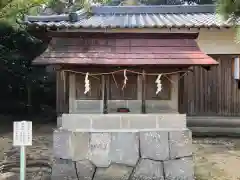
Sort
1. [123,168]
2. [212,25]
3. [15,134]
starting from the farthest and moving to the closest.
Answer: [212,25] < [123,168] < [15,134]

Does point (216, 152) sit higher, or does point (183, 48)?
point (183, 48)

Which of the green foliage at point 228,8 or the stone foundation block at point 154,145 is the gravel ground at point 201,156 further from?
the green foliage at point 228,8

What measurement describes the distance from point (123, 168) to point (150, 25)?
16.6 feet

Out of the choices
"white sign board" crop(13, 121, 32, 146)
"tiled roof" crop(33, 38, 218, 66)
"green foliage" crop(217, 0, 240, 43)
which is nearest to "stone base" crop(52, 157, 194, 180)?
"white sign board" crop(13, 121, 32, 146)

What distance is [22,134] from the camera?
5672 mm

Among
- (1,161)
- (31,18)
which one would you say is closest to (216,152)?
(1,161)

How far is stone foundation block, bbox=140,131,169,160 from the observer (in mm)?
7160

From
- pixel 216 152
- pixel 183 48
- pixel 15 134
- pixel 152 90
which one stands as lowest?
pixel 216 152

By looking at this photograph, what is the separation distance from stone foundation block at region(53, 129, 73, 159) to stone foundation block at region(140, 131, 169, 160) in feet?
4.66

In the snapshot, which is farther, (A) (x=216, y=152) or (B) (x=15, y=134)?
(A) (x=216, y=152)

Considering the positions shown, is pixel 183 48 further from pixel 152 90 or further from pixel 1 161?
pixel 1 161

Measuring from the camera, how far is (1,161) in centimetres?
859

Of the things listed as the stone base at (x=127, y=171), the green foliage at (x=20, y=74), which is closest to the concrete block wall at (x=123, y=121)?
the stone base at (x=127, y=171)

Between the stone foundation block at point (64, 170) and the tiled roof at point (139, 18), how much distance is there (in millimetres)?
4833
